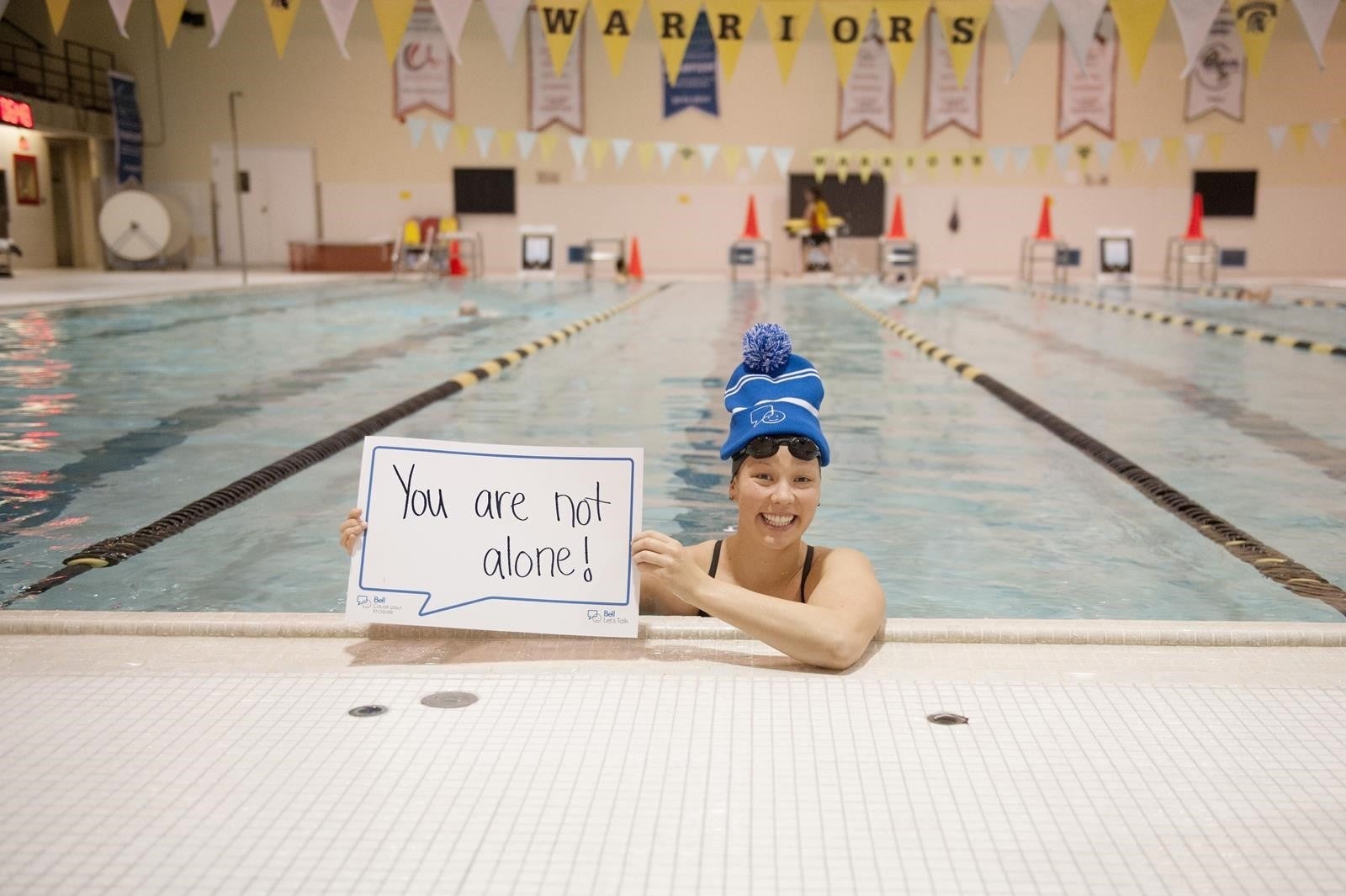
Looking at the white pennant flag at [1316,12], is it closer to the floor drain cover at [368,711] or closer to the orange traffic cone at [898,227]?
the floor drain cover at [368,711]

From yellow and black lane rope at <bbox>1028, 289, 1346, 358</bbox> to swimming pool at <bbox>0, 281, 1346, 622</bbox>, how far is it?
23cm

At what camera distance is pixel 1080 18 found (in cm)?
782

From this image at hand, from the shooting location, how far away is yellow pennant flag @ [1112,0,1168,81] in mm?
7590

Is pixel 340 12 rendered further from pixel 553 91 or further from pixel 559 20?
pixel 553 91

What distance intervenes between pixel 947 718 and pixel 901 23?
7.72 meters

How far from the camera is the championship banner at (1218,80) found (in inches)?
828

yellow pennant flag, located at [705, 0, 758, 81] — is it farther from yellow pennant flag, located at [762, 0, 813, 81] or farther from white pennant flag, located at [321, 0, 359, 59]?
white pennant flag, located at [321, 0, 359, 59]

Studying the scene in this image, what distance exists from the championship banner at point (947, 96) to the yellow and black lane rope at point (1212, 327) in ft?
20.9

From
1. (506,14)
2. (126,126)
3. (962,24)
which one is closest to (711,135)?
(126,126)

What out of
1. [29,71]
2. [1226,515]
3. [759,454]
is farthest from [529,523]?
[29,71]

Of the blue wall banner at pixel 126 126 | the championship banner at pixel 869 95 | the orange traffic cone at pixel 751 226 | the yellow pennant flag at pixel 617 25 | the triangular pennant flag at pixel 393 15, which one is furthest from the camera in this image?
Answer: the championship banner at pixel 869 95

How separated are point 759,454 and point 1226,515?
267 cm

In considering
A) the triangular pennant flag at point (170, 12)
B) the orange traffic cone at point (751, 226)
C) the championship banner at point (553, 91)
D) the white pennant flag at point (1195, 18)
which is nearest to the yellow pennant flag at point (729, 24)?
the triangular pennant flag at point (170, 12)

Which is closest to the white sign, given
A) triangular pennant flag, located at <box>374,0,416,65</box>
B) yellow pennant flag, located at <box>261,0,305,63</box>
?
yellow pennant flag, located at <box>261,0,305,63</box>
